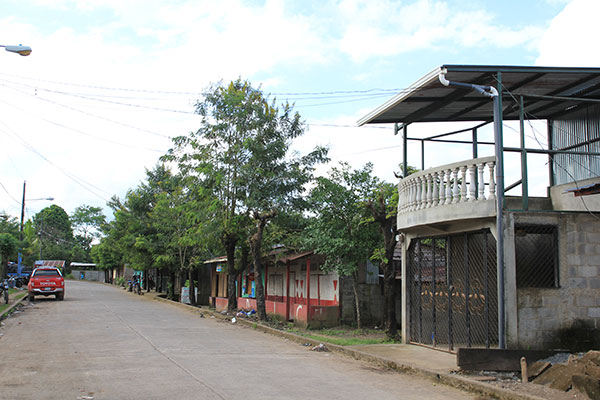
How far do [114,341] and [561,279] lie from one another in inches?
418

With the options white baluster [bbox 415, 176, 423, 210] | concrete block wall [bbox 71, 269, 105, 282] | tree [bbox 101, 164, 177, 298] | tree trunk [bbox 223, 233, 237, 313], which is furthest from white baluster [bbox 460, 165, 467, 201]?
concrete block wall [bbox 71, 269, 105, 282]

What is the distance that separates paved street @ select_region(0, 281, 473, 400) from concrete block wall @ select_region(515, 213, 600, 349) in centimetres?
258

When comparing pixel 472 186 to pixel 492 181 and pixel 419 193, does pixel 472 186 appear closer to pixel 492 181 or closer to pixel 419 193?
pixel 492 181

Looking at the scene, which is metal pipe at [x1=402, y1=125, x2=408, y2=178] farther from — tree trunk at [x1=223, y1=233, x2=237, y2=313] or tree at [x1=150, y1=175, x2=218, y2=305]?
tree at [x1=150, y1=175, x2=218, y2=305]

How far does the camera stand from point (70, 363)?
10367 millimetres

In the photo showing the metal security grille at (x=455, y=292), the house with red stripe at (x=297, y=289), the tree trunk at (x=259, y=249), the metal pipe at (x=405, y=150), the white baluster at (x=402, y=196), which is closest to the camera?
the metal security grille at (x=455, y=292)

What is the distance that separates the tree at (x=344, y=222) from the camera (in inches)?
692

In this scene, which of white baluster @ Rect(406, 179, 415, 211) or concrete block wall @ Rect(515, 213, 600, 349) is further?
white baluster @ Rect(406, 179, 415, 211)

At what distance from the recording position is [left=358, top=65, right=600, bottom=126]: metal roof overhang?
1102cm

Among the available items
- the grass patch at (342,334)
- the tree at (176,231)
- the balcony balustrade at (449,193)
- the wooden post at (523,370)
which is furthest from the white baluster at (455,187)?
the tree at (176,231)

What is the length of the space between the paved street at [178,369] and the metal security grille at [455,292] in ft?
7.71

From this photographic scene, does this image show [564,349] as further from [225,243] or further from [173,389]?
[225,243]

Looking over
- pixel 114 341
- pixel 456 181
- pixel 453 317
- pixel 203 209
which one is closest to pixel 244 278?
pixel 203 209

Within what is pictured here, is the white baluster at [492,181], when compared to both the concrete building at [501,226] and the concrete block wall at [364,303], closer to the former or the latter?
the concrete building at [501,226]
